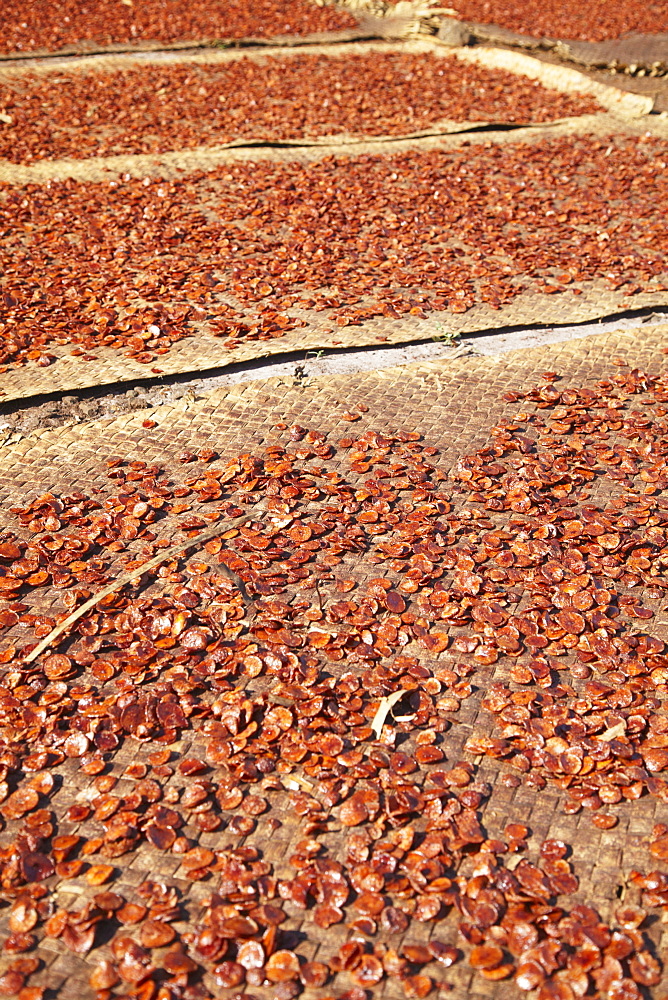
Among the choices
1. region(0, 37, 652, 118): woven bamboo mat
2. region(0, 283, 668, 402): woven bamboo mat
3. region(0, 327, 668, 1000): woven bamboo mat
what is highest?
region(0, 37, 652, 118): woven bamboo mat

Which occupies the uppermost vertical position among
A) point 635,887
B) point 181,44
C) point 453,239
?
point 181,44

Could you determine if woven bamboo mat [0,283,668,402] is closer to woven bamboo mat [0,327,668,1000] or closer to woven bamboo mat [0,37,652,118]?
woven bamboo mat [0,327,668,1000]

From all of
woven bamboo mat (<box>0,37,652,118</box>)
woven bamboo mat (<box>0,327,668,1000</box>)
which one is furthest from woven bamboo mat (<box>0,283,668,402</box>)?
woven bamboo mat (<box>0,37,652,118</box>)

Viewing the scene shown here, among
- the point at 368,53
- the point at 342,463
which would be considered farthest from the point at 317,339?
the point at 368,53

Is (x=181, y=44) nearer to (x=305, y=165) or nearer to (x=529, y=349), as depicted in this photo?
(x=305, y=165)

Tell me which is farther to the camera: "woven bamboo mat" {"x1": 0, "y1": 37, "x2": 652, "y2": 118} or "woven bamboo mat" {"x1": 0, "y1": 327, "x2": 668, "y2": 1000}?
"woven bamboo mat" {"x1": 0, "y1": 37, "x2": 652, "y2": 118}

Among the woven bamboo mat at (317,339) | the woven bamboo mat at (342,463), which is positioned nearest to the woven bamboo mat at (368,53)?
the woven bamboo mat at (317,339)

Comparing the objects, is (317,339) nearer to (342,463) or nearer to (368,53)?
(342,463)

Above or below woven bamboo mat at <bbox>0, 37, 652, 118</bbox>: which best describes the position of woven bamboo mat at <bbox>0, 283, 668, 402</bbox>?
below

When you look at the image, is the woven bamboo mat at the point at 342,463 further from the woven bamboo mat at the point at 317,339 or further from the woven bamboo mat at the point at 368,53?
the woven bamboo mat at the point at 368,53

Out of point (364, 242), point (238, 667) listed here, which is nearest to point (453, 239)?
point (364, 242)

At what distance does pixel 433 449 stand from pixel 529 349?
0.97 metres

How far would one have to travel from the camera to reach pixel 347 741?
2.02 m

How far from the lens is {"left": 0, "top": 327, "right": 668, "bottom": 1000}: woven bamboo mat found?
1643 mm
